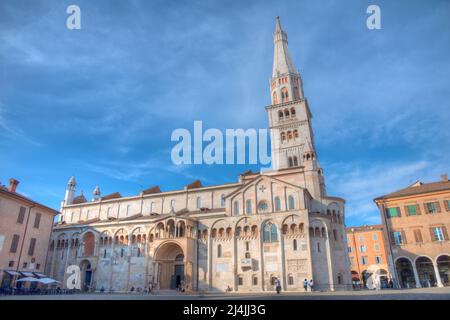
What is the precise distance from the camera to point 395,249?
37.0m

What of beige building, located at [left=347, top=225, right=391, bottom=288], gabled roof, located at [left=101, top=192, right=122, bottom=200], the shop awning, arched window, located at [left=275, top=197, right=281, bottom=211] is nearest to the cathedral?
arched window, located at [left=275, top=197, right=281, bottom=211]

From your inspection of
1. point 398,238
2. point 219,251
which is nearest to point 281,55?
point 398,238

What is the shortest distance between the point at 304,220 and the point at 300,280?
21.8ft

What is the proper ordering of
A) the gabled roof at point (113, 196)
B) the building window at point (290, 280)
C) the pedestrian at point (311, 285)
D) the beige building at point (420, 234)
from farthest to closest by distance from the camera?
the gabled roof at point (113, 196) → the beige building at point (420, 234) → the building window at point (290, 280) → the pedestrian at point (311, 285)

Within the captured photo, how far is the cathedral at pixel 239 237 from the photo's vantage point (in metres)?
35.3

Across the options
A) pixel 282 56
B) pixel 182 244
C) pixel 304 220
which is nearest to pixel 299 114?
pixel 282 56

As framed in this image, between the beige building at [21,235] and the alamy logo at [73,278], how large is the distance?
7.56 m

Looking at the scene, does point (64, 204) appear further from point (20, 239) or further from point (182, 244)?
point (182, 244)

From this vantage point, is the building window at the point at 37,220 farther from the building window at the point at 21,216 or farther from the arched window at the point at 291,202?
the arched window at the point at 291,202

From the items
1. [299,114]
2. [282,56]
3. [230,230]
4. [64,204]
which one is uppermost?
[282,56]

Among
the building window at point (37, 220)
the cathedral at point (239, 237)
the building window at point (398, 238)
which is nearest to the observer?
the cathedral at point (239, 237)

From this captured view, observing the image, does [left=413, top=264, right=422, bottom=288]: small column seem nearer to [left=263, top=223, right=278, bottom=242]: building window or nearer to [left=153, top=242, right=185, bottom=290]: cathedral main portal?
[left=263, top=223, right=278, bottom=242]: building window

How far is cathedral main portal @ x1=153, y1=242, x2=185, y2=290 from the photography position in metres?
38.9

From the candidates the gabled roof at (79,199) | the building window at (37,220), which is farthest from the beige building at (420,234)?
the gabled roof at (79,199)
